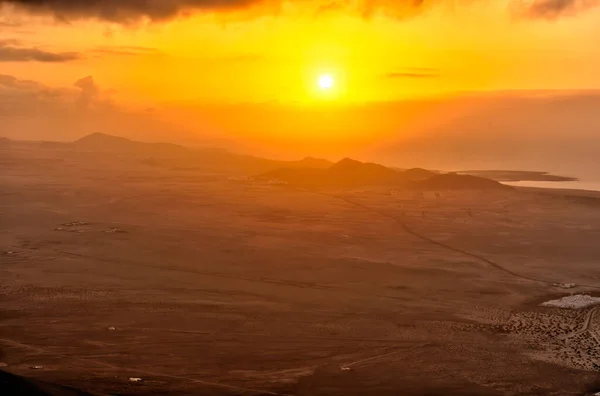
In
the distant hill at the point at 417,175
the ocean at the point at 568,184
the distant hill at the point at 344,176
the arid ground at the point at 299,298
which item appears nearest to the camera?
the arid ground at the point at 299,298

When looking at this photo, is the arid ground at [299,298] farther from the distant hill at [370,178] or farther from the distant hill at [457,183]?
the distant hill at [370,178]

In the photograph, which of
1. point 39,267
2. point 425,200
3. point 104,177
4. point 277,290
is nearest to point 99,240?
point 39,267

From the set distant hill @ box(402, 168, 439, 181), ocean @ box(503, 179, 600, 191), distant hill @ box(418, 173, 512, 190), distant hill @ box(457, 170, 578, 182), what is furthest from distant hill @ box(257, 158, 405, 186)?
distant hill @ box(457, 170, 578, 182)

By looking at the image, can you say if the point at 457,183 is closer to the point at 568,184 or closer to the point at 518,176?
the point at 568,184

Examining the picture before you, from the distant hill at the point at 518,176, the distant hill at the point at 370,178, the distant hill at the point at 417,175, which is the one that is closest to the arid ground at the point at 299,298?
the distant hill at the point at 370,178

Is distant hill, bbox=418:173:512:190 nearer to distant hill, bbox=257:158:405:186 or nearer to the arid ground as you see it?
distant hill, bbox=257:158:405:186

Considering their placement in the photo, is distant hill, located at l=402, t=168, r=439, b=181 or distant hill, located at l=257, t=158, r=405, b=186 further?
distant hill, located at l=402, t=168, r=439, b=181

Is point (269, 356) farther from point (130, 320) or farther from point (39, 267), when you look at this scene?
point (39, 267)

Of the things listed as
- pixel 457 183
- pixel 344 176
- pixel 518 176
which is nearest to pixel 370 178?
pixel 344 176
